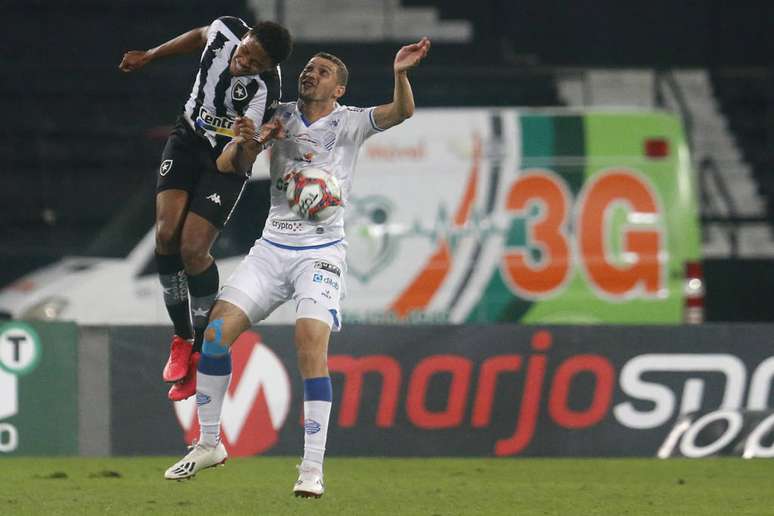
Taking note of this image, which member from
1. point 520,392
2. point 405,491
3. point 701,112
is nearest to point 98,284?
point 520,392

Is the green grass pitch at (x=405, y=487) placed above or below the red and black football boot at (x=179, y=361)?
below

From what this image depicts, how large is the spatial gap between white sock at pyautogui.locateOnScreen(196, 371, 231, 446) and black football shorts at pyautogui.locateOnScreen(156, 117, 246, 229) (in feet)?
2.62

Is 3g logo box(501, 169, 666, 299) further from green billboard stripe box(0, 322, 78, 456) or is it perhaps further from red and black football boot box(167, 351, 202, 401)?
red and black football boot box(167, 351, 202, 401)

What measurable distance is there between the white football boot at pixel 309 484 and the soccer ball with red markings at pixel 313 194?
122 cm

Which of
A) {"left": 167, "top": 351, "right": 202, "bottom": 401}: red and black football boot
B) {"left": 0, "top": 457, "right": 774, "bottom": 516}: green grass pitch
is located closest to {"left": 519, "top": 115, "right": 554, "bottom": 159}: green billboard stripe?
{"left": 0, "top": 457, "right": 774, "bottom": 516}: green grass pitch

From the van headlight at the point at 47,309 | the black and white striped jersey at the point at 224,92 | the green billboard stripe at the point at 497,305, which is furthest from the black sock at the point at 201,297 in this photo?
the green billboard stripe at the point at 497,305

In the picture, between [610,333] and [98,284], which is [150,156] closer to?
[98,284]

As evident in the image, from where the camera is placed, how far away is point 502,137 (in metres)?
13.7

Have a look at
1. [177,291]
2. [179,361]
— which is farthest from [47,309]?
[179,361]

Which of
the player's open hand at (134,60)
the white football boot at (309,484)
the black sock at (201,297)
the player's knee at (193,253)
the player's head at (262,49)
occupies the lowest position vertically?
the white football boot at (309,484)

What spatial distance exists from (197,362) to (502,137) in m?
5.40

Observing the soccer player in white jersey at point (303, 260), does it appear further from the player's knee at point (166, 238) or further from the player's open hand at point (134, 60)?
the player's open hand at point (134, 60)

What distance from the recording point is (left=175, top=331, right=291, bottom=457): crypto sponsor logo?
11.1 m

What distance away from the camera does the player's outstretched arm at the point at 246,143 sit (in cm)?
806
